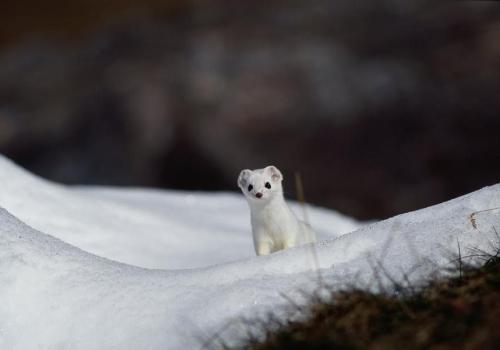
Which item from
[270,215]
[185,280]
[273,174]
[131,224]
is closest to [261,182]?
[273,174]

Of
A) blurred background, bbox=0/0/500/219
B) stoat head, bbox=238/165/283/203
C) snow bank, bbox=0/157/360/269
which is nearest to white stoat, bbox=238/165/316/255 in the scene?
stoat head, bbox=238/165/283/203

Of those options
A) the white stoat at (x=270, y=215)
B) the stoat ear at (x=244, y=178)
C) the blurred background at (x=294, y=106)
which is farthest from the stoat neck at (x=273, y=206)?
the blurred background at (x=294, y=106)

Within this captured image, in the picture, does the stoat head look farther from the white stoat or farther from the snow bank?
the snow bank

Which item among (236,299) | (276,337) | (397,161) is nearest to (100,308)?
(236,299)

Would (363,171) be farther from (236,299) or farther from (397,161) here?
(236,299)

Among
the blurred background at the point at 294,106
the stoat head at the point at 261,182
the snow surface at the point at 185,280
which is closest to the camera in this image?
the snow surface at the point at 185,280

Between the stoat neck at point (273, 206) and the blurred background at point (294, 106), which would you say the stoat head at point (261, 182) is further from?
the blurred background at point (294, 106)

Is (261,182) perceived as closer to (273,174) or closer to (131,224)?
A: (273,174)
